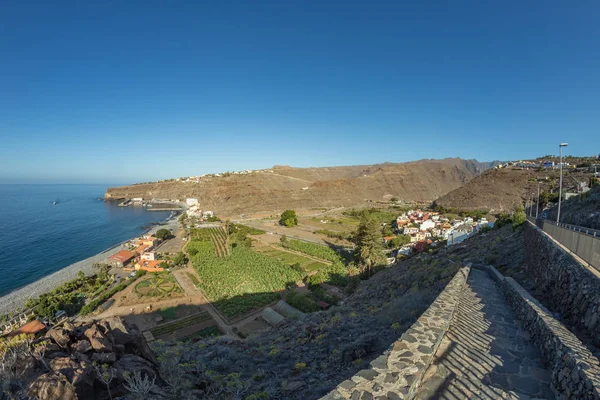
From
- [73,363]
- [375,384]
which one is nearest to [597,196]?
[375,384]

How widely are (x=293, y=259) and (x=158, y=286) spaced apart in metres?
16.3

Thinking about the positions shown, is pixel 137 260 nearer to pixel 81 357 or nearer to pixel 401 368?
pixel 81 357

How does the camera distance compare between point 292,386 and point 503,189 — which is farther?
point 503,189

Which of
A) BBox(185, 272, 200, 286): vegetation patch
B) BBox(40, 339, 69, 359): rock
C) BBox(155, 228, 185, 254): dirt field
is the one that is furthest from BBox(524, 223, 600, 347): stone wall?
BBox(155, 228, 185, 254): dirt field

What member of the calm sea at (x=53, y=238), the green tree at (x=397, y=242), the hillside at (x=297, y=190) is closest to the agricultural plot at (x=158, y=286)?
the calm sea at (x=53, y=238)

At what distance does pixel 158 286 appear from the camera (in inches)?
1113

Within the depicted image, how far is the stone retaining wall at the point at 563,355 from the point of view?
3.29 metres

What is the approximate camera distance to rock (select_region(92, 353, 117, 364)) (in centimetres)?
516

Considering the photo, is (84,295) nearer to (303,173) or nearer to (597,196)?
(597,196)

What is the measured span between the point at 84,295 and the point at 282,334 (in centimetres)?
2705

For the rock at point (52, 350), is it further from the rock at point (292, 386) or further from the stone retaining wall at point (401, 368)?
the stone retaining wall at point (401, 368)

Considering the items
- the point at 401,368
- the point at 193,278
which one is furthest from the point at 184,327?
the point at 401,368

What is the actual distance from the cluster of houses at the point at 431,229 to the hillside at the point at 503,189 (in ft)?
32.7

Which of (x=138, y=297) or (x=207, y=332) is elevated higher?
(x=207, y=332)
